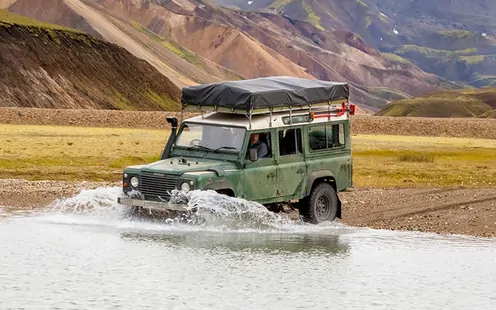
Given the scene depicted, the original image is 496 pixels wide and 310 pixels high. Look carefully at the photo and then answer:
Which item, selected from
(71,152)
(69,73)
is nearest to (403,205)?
(71,152)

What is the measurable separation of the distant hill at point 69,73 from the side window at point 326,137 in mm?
97801

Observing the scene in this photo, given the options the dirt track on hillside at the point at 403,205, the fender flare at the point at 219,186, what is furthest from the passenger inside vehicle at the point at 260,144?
the dirt track on hillside at the point at 403,205

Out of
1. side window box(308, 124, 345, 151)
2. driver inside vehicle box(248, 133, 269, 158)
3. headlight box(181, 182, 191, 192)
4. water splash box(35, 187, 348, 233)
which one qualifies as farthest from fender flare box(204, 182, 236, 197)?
side window box(308, 124, 345, 151)

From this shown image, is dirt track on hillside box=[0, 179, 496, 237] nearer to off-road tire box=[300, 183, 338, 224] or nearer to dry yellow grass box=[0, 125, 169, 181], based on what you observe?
off-road tire box=[300, 183, 338, 224]

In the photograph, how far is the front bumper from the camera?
20.1m

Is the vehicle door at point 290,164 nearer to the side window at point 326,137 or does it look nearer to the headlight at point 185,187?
the side window at point 326,137

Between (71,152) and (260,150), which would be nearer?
(260,150)

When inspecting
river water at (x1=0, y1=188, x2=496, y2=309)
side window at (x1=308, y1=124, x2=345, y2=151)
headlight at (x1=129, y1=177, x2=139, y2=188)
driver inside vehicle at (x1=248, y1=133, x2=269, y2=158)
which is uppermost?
side window at (x1=308, y1=124, x2=345, y2=151)

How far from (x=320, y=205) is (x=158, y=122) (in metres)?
57.3

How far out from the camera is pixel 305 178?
72.6 ft

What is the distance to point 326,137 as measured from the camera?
22719mm

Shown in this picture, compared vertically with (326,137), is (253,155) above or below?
below

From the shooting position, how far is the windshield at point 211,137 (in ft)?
69.6

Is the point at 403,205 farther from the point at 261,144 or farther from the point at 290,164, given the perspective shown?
the point at 261,144
